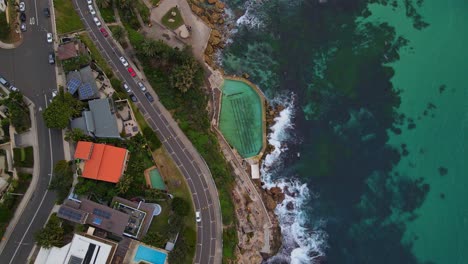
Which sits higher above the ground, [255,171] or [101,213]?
[255,171]

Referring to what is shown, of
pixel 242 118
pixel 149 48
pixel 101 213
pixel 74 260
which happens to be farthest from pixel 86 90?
pixel 242 118

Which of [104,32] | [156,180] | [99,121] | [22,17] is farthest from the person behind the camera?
[104,32]

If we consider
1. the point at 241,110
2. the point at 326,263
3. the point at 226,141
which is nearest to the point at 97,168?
the point at 226,141

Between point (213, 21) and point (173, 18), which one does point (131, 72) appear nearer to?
point (173, 18)

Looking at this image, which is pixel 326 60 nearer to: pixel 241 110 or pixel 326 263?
pixel 241 110

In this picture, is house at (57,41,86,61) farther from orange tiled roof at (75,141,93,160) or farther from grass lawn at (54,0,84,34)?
orange tiled roof at (75,141,93,160)

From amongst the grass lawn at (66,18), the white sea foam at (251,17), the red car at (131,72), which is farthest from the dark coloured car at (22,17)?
the white sea foam at (251,17)

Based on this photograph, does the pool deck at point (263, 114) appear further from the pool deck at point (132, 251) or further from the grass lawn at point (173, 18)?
the pool deck at point (132, 251)

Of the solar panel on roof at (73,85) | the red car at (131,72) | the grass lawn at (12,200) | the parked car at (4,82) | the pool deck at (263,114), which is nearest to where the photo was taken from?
the grass lawn at (12,200)
